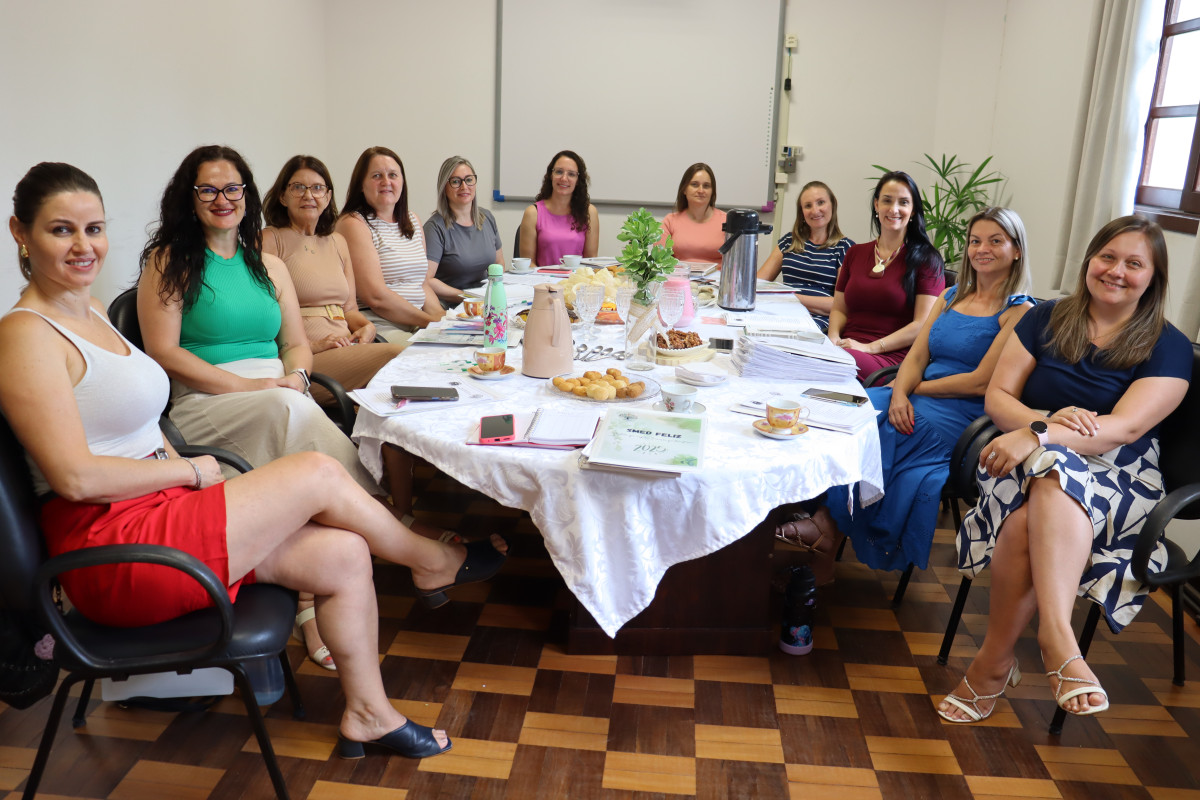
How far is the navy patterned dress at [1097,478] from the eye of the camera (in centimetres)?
197

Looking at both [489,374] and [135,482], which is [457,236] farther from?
[135,482]

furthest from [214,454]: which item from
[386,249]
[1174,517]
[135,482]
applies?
[1174,517]

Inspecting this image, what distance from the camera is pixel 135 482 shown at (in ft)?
5.28

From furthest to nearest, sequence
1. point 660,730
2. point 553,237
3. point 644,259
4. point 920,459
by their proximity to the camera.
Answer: point 553,237
point 644,259
point 920,459
point 660,730

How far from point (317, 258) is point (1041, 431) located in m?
2.44

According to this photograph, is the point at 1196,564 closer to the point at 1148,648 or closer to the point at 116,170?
Answer: the point at 1148,648

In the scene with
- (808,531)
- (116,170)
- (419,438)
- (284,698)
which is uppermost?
(116,170)

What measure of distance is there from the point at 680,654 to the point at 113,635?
1.30 meters

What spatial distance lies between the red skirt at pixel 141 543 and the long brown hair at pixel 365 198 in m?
2.20

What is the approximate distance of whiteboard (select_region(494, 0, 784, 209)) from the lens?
5605 mm

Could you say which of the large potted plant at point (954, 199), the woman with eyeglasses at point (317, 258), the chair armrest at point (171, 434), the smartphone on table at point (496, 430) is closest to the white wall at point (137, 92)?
the woman with eyeglasses at point (317, 258)

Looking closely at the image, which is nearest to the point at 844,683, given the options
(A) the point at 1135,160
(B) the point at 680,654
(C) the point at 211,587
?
(B) the point at 680,654

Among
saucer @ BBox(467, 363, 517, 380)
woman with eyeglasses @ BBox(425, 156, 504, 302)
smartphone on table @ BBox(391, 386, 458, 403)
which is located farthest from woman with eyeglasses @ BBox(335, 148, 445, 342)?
smartphone on table @ BBox(391, 386, 458, 403)

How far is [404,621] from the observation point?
238 cm
